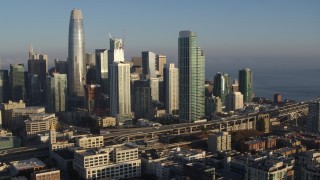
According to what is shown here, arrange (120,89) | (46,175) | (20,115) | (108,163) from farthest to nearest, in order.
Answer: (120,89)
(20,115)
(108,163)
(46,175)

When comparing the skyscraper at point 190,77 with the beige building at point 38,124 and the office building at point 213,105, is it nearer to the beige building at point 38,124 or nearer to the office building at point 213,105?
the office building at point 213,105

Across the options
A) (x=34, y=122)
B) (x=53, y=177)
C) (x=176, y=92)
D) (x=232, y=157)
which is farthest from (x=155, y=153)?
(x=176, y=92)

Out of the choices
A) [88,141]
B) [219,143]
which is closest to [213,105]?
[219,143]

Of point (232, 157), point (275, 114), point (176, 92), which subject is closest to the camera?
point (232, 157)

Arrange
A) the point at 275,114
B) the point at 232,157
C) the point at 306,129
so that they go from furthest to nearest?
the point at 275,114
the point at 306,129
the point at 232,157

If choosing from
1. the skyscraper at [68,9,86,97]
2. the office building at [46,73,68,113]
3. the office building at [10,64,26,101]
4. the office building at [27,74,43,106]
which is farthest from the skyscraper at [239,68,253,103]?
the office building at [10,64,26,101]

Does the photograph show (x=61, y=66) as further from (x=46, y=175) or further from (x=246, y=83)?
(x=46, y=175)

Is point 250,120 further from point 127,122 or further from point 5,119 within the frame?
point 5,119
